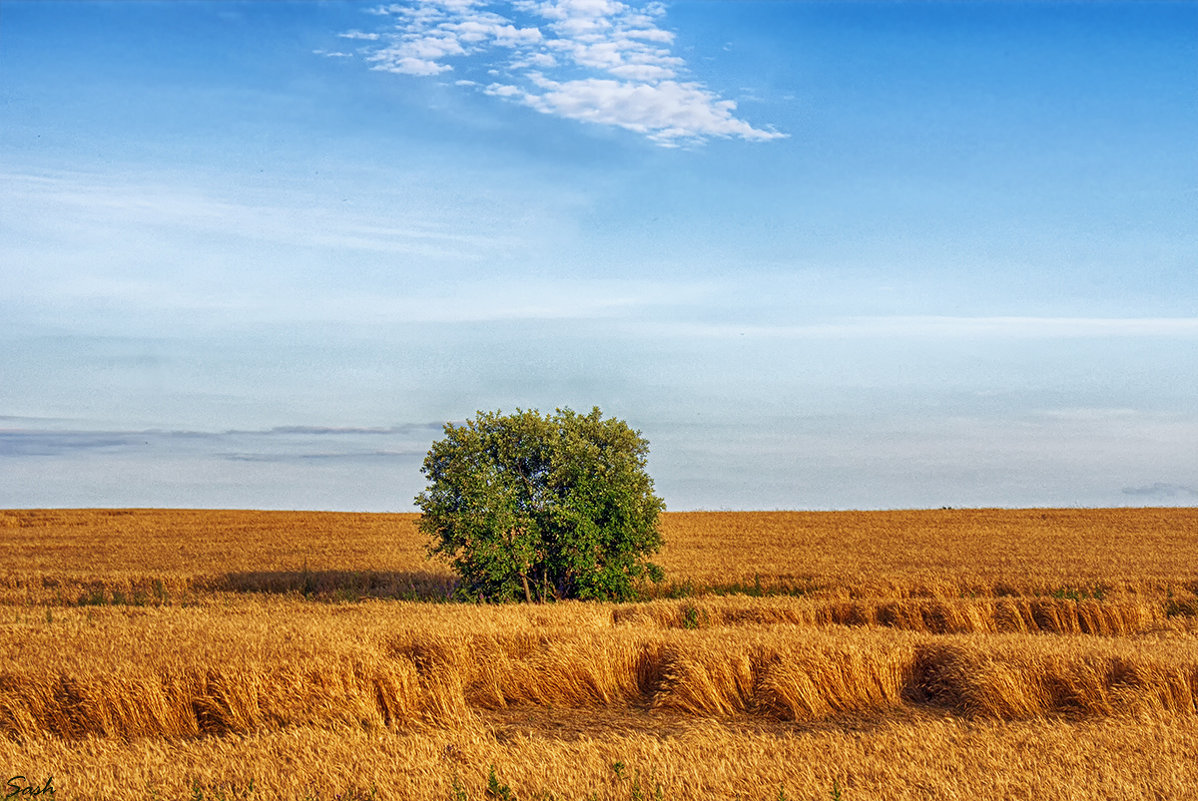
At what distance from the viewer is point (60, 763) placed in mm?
10523

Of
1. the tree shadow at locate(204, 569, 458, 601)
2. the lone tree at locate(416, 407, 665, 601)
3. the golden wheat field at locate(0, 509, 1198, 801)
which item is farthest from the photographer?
the tree shadow at locate(204, 569, 458, 601)

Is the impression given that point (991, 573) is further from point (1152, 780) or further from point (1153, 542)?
point (1152, 780)

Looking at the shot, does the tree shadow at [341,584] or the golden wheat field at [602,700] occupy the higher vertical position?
the golden wheat field at [602,700]

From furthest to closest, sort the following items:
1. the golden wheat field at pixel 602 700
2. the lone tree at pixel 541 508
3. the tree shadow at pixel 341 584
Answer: the tree shadow at pixel 341 584 → the lone tree at pixel 541 508 → the golden wheat field at pixel 602 700

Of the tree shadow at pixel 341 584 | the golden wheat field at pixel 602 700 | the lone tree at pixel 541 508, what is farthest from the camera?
the tree shadow at pixel 341 584

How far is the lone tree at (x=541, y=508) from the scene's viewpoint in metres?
26.0

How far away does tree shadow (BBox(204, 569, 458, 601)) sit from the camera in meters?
29.7

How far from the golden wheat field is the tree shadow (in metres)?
2.00

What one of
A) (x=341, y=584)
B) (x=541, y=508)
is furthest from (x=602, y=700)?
(x=341, y=584)

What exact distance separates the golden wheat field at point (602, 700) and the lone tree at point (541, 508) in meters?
3.04

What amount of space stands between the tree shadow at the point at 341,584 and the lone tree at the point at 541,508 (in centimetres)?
314

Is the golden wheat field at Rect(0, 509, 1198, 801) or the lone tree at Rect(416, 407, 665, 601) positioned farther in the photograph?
the lone tree at Rect(416, 407, 665, 601)

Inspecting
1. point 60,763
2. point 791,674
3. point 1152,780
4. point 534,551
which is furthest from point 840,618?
point 60,763

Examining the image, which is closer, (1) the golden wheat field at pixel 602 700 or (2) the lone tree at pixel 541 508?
(1) the golden wheat field at pixel 602 700
